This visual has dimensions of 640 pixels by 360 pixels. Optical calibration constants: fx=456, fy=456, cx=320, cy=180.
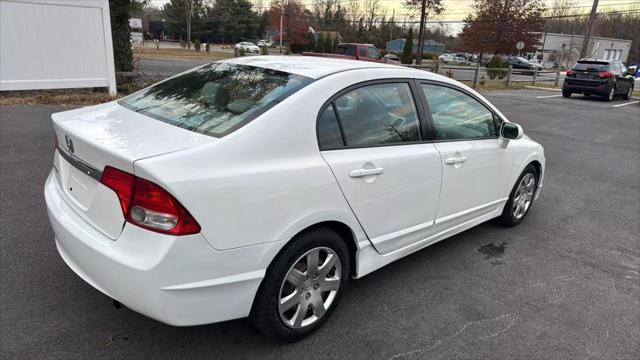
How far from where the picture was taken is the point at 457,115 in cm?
360

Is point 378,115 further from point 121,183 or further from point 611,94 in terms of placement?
point 611,94

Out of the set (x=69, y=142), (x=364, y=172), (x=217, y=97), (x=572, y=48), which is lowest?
(x=364, y=172)

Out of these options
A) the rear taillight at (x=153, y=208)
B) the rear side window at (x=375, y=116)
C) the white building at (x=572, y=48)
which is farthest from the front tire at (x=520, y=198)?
the white building at (x=572, y=48)

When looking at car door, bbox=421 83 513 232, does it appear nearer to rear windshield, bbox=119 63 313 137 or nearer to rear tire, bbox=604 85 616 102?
rear windshield, bbox=119 63 313 137

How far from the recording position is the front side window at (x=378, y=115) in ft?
9.06

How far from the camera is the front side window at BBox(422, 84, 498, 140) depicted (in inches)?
132

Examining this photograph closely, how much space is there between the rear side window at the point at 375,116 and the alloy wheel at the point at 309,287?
0.65m

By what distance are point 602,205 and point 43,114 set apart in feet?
29.2

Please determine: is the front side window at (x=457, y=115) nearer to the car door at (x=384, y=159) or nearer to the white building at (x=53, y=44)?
the car door at (x=384, y=159)

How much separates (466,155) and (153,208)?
2.38 m

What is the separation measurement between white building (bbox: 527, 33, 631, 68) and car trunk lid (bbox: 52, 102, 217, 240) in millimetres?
65423

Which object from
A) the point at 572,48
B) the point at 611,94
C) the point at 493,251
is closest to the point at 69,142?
the point at 493,251

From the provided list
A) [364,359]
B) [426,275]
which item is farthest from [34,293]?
[426,275]

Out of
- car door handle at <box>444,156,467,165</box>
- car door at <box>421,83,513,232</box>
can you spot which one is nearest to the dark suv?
car door at <box>421,83,513,232</box>
